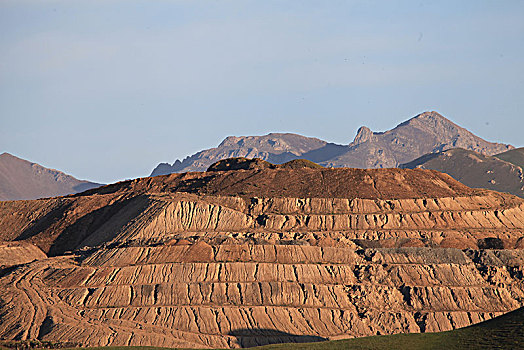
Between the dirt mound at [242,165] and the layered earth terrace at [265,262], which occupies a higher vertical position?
the dirt mound at [242,165]

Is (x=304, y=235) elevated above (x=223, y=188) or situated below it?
below

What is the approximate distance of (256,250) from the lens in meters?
94.7

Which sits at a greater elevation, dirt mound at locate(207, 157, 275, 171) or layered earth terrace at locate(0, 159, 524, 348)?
dirt mound at locate(207, 157, 275, 171)

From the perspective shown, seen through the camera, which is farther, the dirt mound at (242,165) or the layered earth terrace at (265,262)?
the dirt mound at (242,165)

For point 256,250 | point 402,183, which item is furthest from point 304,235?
point 402,183

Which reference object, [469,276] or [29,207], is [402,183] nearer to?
[469,276]

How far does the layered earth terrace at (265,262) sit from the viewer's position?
80812 millimetres

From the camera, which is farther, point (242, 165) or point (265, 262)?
point (242, 165)

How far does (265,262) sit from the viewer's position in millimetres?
92562

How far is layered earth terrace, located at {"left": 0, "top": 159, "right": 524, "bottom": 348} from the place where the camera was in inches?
3182

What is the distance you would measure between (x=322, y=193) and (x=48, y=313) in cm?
5585

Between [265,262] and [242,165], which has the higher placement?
[242,165]

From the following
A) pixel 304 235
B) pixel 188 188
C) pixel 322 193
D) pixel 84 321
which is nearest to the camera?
pixel 84 321

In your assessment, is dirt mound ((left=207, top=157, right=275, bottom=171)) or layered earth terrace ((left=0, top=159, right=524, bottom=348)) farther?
dirt mound ((left=207, top=157, right=275, bottom=171))
